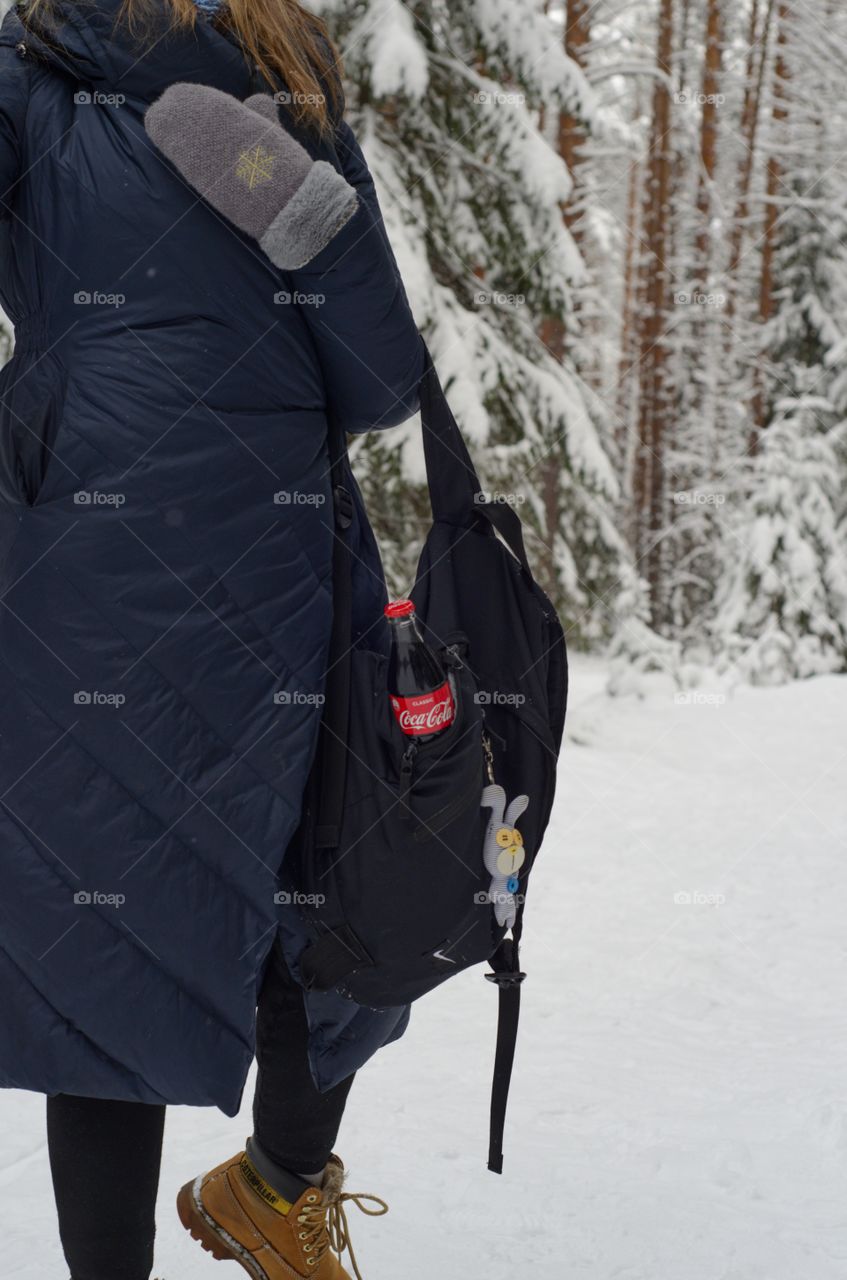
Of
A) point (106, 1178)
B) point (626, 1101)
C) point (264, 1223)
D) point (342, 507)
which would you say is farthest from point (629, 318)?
point (106, 1178)

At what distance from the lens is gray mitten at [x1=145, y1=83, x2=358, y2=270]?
1.51 m

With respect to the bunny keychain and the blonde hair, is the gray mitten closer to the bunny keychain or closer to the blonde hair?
the blonde hair

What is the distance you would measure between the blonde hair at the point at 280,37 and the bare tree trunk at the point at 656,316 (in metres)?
14.2

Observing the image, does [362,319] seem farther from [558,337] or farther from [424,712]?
[558,337]

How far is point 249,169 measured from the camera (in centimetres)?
152

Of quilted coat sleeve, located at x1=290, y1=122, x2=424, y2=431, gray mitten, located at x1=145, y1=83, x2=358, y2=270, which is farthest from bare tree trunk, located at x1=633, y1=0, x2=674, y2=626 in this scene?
gray mitten, located at x1=145, y1=83, x2=358, y2=270

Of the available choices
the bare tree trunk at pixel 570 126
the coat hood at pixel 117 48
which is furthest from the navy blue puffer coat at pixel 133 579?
the bare tree trunk at pixel 570 126

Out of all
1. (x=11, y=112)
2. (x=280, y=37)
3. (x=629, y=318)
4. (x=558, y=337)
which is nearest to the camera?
(x=11, y=112)

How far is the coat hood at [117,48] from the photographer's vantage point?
1.52 meters

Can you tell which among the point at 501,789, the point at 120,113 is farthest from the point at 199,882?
the point at 120,113

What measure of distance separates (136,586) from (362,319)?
1.58 ft

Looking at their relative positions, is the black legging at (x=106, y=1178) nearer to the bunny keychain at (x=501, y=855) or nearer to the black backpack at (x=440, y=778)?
the black backpack at (x=440, y=778)

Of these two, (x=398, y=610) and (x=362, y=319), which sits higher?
(x=362, y=319)

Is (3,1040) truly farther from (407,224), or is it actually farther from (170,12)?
(407,224)
